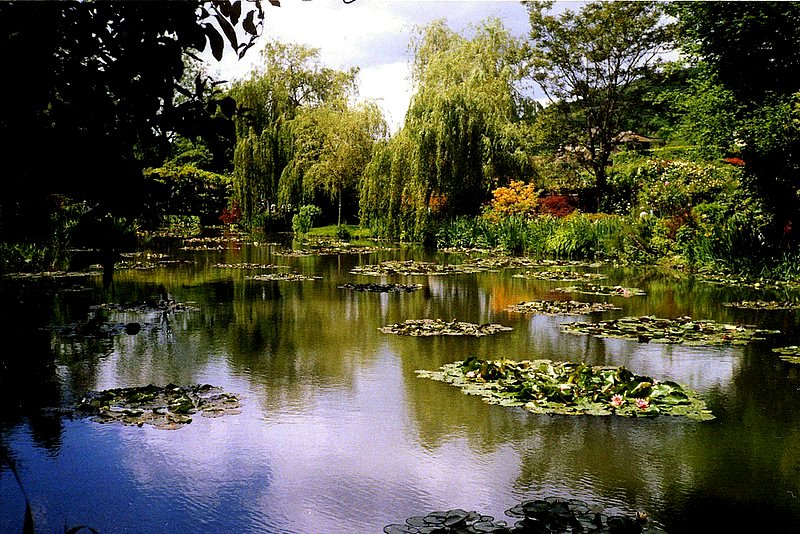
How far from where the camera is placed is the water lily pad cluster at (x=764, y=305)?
28.1 ft

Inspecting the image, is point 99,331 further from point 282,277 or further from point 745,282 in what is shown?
point 745,282

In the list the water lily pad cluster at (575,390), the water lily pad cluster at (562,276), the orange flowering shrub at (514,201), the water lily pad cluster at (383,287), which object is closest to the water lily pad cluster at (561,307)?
the water lily pad cluster at (383,287)

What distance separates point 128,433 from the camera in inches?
161

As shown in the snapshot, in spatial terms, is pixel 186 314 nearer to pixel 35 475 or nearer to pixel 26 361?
pixel 26 361

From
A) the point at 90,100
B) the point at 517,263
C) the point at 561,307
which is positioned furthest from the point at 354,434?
the point at 517,263

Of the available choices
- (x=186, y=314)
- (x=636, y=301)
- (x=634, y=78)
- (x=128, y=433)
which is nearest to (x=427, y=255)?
(x=636, y=301)

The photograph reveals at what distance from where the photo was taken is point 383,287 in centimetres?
1034

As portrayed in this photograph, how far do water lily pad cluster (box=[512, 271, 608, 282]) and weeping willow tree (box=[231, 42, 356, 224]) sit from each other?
11.6 metres

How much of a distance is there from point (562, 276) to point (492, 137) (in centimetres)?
874

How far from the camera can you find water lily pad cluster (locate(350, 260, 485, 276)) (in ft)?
40.9

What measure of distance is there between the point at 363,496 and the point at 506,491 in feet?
2.05

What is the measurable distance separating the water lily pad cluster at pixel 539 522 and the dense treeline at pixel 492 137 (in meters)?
1.55

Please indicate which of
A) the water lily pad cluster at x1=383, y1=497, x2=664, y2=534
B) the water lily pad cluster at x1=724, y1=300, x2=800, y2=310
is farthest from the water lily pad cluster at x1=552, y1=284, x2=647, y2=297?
the water lily pad cluster at x1=383, y1=497, x2=664, y2=534

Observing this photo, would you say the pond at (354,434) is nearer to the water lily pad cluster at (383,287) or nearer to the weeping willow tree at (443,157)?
the water lily pad cluster at (383,287)
